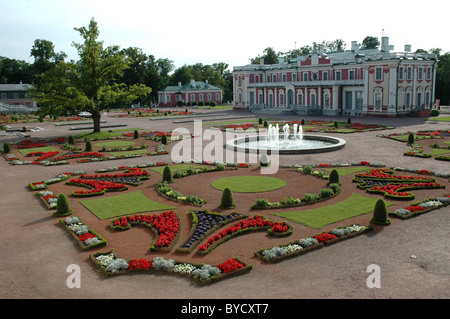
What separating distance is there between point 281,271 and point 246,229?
124 inches

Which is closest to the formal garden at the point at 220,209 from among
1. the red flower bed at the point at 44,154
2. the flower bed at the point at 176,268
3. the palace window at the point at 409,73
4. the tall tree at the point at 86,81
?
the flower bed at the point at 176,268

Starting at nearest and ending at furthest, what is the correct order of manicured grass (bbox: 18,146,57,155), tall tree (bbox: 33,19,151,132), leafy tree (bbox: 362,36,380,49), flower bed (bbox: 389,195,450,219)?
flower bed (bbox: 389,195,450,219) → manicured grass (bbox: 18,146,57,155) → tall tree (bbox: 33,19,151,132) → leafy tree (bbox: 362,36,380,49)

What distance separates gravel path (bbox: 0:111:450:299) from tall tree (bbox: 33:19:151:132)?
24216 mm

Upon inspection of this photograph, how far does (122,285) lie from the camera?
10273 mm

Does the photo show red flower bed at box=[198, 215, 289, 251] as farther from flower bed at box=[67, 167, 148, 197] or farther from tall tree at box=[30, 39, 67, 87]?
tall tree at box=[30, 39, 67, 87]

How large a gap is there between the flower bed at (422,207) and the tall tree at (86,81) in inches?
1207

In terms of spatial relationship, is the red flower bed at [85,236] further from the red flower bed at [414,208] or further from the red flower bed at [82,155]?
the red flower bed at [82,155]

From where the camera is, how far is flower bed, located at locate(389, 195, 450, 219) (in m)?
15.0

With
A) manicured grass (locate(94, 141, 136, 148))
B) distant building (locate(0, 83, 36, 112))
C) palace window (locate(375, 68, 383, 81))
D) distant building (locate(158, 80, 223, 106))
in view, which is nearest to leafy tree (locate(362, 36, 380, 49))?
distant building (locate(158, 80, 223, 106))

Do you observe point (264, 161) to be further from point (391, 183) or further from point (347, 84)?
point (347, 84)

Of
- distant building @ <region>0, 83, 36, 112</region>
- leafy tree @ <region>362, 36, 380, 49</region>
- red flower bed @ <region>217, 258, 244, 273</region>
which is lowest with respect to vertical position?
red flower bed @ <region>217, 258, 244, 273</region>

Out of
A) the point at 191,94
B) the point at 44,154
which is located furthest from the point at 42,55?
the point at 44,154

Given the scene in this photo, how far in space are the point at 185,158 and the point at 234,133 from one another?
1401 cm
